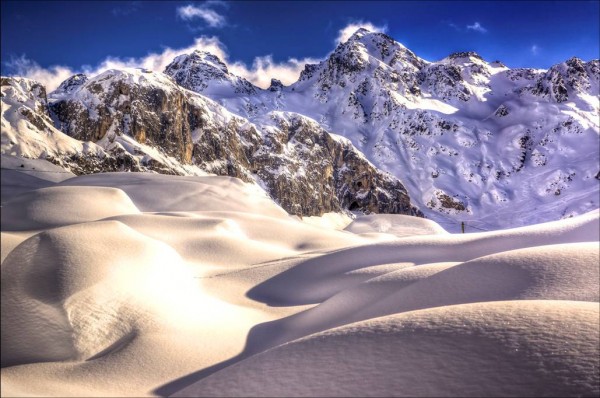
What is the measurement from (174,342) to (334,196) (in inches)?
2700

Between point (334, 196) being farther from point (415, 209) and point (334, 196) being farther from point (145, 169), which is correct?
point (145, 169)

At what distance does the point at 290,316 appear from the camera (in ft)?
16.5

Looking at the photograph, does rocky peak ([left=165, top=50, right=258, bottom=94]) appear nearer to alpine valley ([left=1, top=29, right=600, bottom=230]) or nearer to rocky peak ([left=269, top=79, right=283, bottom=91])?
alpine valley ([left=1, top=29, right=600, bottom=230])

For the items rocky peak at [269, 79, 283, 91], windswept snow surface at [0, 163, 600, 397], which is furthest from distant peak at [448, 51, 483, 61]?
windswept snow surface at [0, 163, 600, 397]

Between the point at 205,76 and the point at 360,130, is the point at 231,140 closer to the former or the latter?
the point at 360,130

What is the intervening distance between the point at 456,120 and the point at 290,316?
325 feet

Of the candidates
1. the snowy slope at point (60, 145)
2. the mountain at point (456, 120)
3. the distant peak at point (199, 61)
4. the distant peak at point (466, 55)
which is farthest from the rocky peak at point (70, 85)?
the distant peak at point (466, 55)

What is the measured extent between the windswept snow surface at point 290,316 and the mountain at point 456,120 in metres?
65.5

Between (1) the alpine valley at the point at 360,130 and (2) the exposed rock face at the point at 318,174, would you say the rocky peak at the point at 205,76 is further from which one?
(2) the exposed rock face at the point at 318,174

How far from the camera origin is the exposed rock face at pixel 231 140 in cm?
4903

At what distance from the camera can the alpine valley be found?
48.5 meters

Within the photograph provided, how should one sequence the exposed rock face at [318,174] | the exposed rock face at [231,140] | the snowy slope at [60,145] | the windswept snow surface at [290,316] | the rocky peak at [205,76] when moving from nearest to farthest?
1. the windswept snow surface at [290,316]
2. the snowy slope at [60,145]
3. the exposed rock face at [231,140]
4. the exposed rock face at [318,174]
5. the rocky peak at [205,76]

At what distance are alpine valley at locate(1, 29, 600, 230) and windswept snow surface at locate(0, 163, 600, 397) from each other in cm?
3096

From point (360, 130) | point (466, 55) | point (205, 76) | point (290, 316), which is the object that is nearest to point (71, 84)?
point (205, 76)
